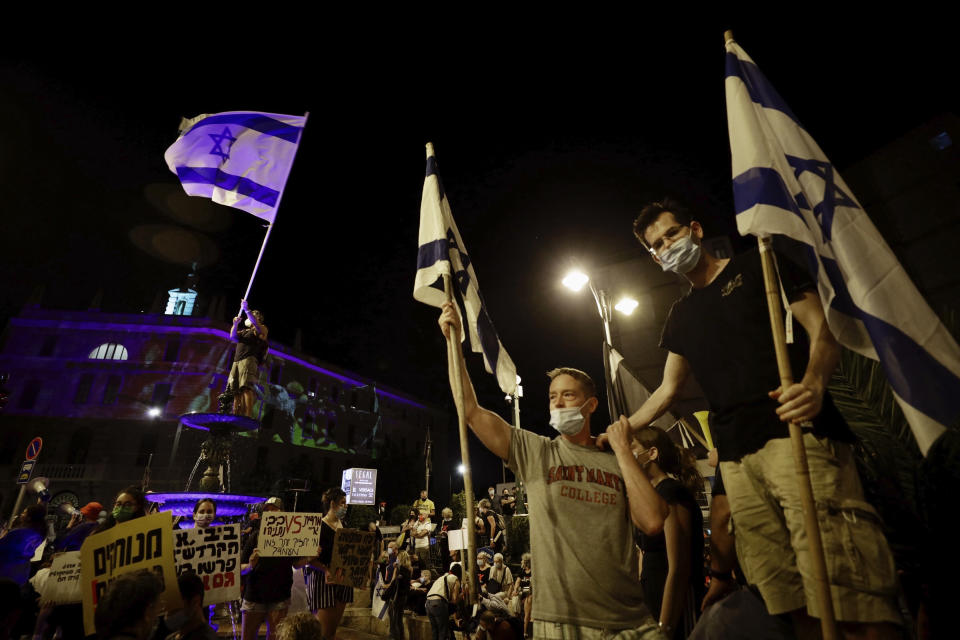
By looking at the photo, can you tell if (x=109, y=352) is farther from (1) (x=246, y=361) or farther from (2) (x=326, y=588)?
(2) (x=326, y=588)

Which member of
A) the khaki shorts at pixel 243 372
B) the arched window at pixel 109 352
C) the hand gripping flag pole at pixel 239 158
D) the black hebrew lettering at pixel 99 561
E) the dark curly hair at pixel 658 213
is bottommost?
the black hebrew lettering at pixel 99 561

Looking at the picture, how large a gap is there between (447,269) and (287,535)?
5.01 metres

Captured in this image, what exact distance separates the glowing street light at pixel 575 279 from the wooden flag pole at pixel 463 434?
7.30 metres

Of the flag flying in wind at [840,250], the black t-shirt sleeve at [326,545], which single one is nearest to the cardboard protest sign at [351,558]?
the black t-shirt sleeve at [326,545]

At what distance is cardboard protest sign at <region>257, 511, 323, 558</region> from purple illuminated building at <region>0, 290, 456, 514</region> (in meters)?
37.7

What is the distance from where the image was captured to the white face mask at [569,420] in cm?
331

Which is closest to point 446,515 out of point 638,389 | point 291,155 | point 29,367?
point 638,389

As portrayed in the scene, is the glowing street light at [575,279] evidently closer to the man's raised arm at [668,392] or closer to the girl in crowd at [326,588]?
the girl in crowd at [326,588]

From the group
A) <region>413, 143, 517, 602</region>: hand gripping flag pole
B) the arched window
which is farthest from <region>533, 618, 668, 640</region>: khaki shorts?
the arched window

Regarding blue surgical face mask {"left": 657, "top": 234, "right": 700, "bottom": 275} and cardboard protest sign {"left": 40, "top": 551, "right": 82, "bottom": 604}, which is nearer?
blue surgical face mask {"left": 657, "top": 234, "right": 700, "bottom": 275}

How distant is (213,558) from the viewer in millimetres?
5555

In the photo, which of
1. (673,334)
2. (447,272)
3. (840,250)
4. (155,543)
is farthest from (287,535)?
(840,250)

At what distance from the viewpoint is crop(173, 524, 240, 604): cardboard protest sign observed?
5379 millimetres

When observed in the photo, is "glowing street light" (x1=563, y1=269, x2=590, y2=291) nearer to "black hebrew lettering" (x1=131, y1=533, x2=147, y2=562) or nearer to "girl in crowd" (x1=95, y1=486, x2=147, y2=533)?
"girl in crowd" (x1=95, y1=486, x2=147, y2=533)
